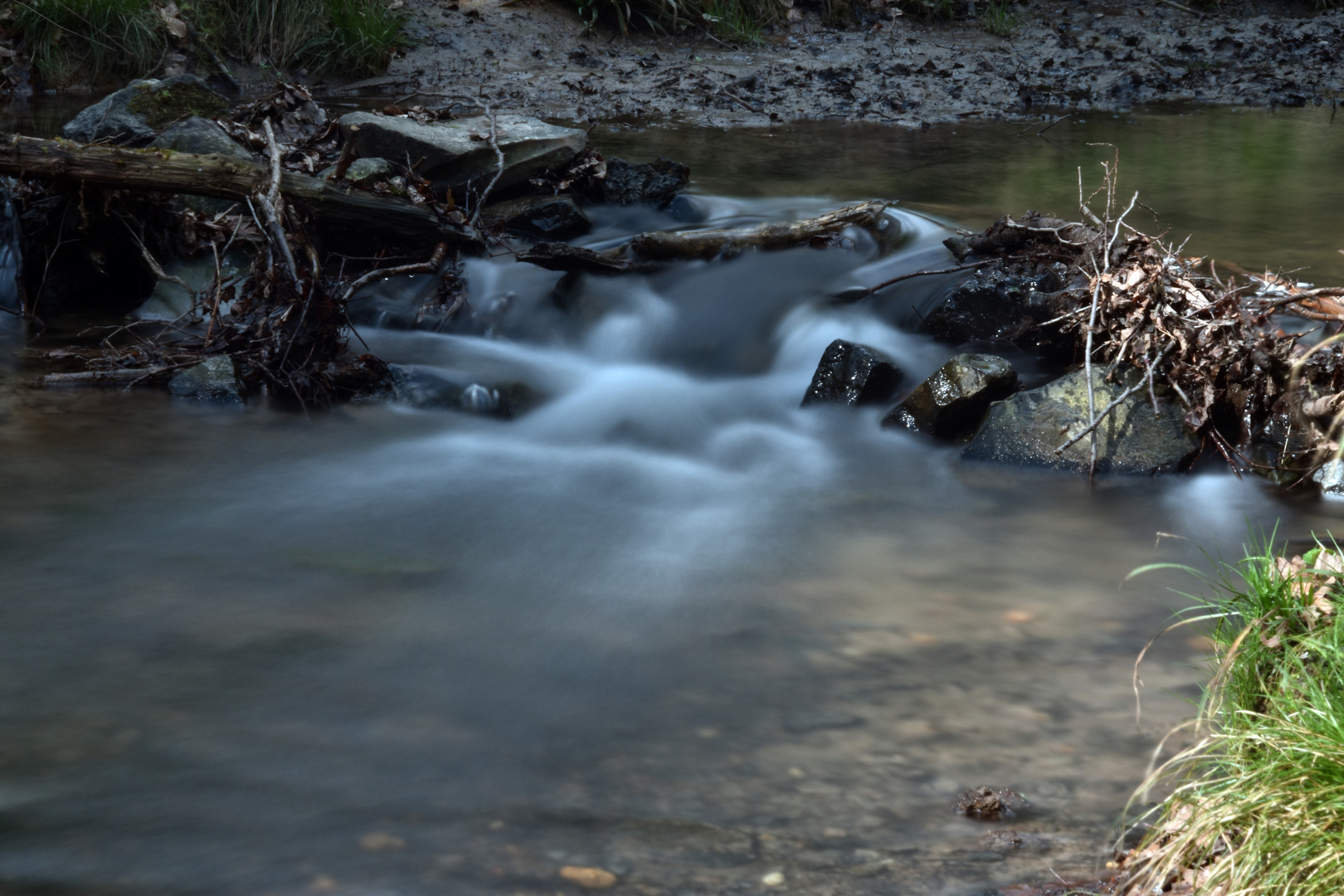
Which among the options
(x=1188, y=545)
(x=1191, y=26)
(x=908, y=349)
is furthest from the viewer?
(x=1191, y=26)

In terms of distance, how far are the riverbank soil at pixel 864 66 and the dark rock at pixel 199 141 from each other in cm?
465

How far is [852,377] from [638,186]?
286 cm

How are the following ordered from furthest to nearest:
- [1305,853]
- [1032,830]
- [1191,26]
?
[1191,26] → [1032,830] → [1305,853]

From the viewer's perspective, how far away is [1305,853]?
184 centimetres

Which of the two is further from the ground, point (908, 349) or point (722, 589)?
point (908, 349)

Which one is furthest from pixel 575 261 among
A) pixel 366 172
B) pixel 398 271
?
pixel 366 172

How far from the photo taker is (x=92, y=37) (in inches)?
446

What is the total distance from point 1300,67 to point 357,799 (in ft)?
45.9

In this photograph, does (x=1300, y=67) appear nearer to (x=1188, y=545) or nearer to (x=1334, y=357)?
(x=1334, y=357)

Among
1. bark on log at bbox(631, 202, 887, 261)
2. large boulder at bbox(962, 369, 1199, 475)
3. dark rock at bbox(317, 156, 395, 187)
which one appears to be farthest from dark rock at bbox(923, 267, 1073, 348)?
dark rock at bbox(317, 156, 395, 187)

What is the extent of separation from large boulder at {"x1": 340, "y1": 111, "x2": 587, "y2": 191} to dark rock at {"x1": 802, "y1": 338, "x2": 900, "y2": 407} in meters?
2.95

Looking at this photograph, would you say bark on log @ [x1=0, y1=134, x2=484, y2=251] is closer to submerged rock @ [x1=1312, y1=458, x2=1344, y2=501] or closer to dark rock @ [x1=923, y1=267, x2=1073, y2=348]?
dark rock @ [x1=923, y1=267, x2=1073, y2=348]

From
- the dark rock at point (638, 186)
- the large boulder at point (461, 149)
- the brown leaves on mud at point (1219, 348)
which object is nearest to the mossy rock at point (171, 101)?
the large boulder at point (461, 149)

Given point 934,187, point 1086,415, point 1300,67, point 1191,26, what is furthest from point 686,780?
point 1191,26
